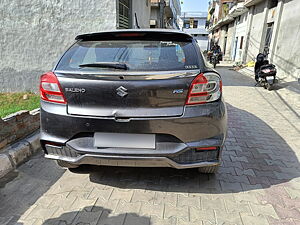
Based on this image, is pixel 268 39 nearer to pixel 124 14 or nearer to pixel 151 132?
pixel 124 14

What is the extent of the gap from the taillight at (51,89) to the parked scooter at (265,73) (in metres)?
7.39

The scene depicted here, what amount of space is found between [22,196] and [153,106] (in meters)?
1.64

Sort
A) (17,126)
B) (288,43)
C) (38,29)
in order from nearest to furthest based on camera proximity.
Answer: (17,126) < (38,29) < (288,43)

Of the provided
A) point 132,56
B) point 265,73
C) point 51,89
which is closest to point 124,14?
point 265,73

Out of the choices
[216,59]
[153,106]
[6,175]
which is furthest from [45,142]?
[216,59]

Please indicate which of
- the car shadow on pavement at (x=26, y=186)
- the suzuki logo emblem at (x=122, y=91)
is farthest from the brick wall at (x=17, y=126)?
the suzuki logo emblem at (x=122, y=91)

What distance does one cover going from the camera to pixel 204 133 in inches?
79.6

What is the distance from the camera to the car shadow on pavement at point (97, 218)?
1.94 meters

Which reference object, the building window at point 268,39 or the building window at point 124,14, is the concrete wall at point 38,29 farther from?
the building window at point 268,39

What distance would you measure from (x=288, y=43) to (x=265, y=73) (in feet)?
8.13

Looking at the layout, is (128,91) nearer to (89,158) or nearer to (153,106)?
(153,106)

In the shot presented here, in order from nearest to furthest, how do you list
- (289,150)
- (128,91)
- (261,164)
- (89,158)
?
1. (128,91)
2. (89,158)
3. (261,164)
4. (289,150)

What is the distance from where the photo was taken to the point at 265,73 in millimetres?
7684

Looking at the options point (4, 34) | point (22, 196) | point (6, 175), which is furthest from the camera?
point (4, 34)
